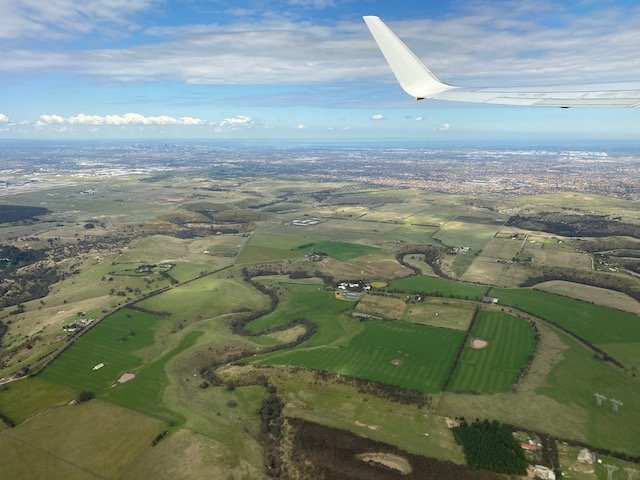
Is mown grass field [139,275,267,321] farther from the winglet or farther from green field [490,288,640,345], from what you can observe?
the winglet

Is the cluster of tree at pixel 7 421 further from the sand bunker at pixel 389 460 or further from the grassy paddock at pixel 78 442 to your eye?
the sand bunker at pixel 389 460

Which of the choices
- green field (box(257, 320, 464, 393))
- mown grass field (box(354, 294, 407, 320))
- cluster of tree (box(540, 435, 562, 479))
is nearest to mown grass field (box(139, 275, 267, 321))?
mown grass field (box(354, 294, 407, 320))

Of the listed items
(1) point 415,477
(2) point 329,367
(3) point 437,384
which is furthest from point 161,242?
(1) point 415,477

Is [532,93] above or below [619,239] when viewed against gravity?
above

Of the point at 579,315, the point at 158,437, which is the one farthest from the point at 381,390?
the point at 579,315

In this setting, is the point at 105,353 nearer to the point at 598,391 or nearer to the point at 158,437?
the point at 158,437

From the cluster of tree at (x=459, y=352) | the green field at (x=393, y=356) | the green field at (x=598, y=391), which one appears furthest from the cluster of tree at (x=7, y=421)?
the green field at (x=598, y=391)

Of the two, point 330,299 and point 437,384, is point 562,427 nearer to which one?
point 437,384
